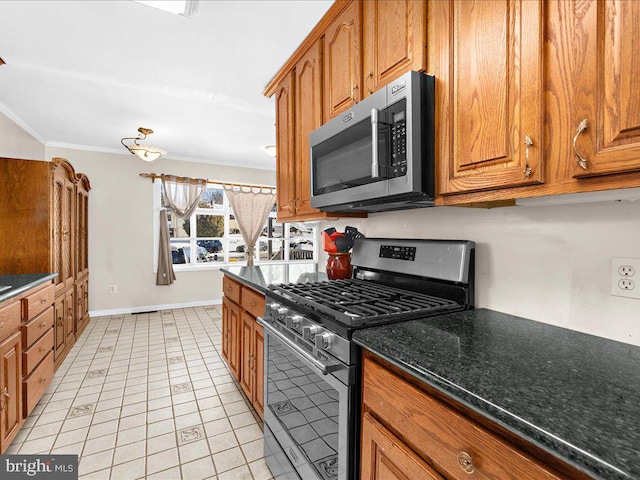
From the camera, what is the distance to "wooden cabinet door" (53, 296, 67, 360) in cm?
268

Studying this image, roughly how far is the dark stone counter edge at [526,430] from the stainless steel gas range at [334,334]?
35 cm

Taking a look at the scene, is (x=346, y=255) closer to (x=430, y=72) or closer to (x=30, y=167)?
(x=430, y=72)

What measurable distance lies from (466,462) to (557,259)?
0.75 metres

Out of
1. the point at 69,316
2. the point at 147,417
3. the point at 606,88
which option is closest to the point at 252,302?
the point at 147,417

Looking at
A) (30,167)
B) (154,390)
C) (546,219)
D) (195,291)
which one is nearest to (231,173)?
(195,291)

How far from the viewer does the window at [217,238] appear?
4.97 metres

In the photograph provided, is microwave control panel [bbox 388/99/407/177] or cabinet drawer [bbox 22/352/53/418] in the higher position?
microwave control panel [bbox 388/99/407/177]

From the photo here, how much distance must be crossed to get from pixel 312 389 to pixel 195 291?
425 cm

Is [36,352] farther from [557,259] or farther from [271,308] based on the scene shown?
[557,259]

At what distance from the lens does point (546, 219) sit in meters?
1.09

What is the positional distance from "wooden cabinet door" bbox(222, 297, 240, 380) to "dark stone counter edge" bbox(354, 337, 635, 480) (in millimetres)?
1781

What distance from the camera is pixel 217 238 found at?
5.22 metres
